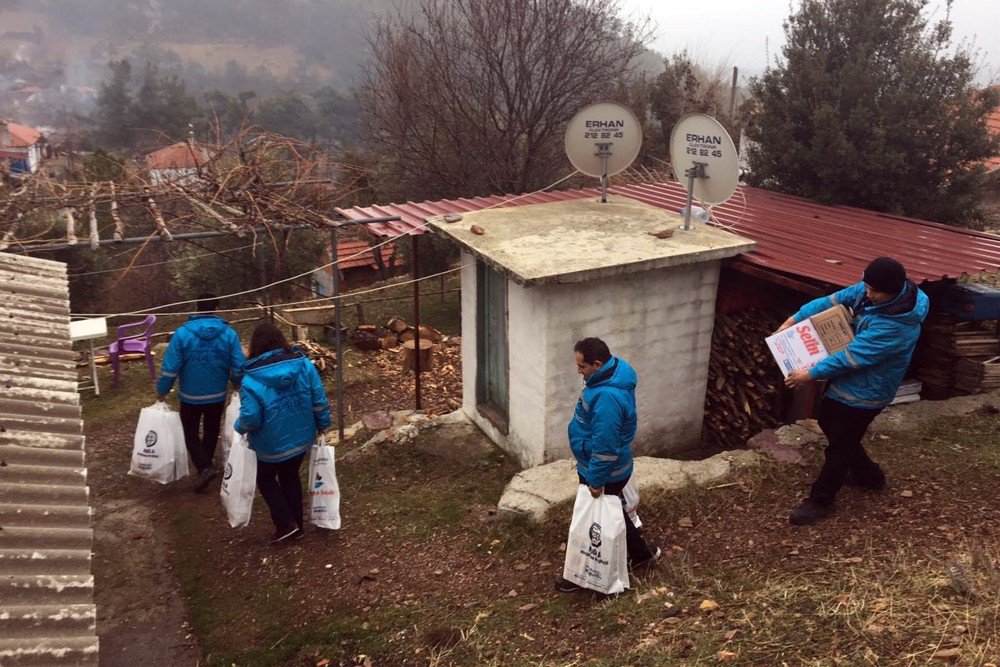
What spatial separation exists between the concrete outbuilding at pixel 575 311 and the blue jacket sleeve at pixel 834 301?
1317 mm

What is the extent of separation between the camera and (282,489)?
5.36 meters

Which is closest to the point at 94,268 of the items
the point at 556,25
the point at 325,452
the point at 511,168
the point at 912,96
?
the point at 511,168

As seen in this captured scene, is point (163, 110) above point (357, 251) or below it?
above

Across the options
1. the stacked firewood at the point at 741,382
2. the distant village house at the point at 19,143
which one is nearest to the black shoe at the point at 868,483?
the stacked firewood at the point at 741,382

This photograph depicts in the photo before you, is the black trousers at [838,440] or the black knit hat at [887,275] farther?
the black trousers at [838,440]

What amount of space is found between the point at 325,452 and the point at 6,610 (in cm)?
323

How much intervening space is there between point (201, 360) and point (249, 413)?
1442 millimetres

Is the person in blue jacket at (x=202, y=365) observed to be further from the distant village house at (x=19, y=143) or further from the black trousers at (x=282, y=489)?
the distant village house at (x=19, y=143)

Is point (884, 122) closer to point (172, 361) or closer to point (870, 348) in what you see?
point (870, 348)

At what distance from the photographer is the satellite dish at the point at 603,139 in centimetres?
746

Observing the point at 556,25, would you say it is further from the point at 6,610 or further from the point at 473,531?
the point at 6,610

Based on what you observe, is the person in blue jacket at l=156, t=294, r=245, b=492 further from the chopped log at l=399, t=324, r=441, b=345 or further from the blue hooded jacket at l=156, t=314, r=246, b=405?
the chopped log at l=399, t=324, r=441, b=345

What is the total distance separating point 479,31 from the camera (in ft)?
60.3

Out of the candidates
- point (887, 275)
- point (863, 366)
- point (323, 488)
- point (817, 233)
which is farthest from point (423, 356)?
point (887, 275)
